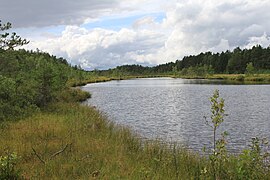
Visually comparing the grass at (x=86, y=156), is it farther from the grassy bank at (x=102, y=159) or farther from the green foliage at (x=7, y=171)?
the green foliage at (x=7, y=171)

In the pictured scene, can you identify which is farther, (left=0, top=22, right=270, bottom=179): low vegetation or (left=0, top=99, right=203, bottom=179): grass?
(left=0, top=99, right=203, bottom=179): grass

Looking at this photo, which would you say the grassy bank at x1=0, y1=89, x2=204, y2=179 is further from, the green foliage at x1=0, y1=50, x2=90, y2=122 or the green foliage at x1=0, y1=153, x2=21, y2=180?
the green foliage at x1=0, y1=50, x2=90, y2=122

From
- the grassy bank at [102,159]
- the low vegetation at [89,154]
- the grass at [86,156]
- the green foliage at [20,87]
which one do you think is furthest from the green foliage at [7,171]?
the green foliage at [20,87]

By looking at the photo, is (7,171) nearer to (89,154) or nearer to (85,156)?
(85,156)

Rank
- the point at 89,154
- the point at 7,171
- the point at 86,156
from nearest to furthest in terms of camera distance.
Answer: the point at 7,171 < the point at 86,156 < the point at 89,154

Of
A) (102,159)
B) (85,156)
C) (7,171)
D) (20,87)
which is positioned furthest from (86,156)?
(20,87)

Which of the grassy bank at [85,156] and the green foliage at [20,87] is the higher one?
the green foliage at [20,87]

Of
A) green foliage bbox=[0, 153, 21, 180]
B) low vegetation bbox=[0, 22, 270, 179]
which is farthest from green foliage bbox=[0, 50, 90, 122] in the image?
green foliage bbox=[0, 153, 21, 180]

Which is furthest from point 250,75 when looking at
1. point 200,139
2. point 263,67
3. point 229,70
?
point 200,139

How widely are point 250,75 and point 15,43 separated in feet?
348

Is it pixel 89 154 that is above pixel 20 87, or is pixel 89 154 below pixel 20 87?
below

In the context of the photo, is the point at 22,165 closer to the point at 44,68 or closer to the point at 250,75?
the point at 44,68

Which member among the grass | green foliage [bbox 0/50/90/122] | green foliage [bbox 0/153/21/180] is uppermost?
green foliage [bbox 0/50/90/122]

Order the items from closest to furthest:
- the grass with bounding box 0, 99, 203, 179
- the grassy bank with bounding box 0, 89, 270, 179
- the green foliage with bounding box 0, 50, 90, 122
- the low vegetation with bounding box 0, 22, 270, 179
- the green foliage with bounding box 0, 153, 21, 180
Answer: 1. the green foliage with bounding box 0, 153, 21, 180
2. the low vegetation with bounding box 0, 22, 270, 179
3. the grassy bank with bounding box 0, 89, 270, 179
4. the grass with bounding box 0, 99, 203, 179
5. the green foliage with bounding box 0, 50, 90, 122
